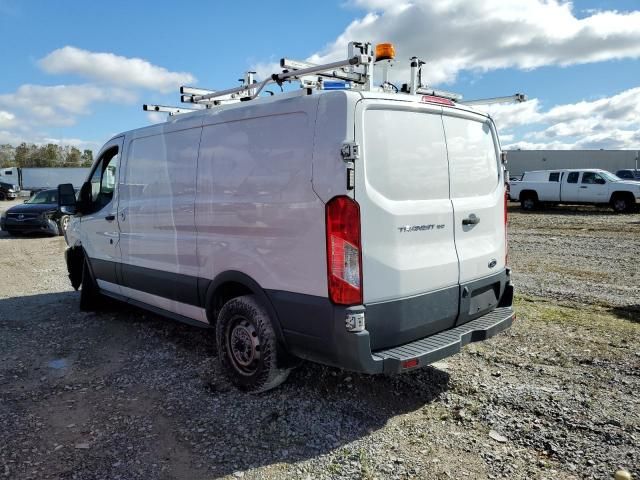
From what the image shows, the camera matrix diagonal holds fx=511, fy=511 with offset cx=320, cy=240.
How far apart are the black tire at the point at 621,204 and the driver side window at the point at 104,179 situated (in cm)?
1926

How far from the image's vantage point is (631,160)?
174ft

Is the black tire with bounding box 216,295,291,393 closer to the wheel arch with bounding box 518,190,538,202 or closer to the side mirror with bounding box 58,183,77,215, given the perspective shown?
the side mirror with bounding box 58,183,77,215

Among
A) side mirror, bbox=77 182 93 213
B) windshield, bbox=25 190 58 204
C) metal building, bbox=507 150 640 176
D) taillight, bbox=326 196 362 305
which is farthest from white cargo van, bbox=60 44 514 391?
metal building, bbox=507 150 640 176

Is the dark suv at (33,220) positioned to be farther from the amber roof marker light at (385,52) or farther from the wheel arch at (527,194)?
the wheel arch at (527,194)

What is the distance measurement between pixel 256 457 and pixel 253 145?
7.03 feet

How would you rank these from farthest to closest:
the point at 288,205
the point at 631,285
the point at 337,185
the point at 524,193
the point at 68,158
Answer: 1. the point at 68,158
2. the point at 524,193
3. the point at 631,285
4. the point at 288,205
5. the point at 337,185

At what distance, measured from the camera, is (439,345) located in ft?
11.5

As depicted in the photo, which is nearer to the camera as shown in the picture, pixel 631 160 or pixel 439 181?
pixel 439 181

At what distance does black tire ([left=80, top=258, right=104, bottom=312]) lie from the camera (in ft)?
21.3

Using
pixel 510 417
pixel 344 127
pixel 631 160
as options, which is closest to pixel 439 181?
pixel 344 127

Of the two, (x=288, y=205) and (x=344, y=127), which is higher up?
(x=344, y=127)

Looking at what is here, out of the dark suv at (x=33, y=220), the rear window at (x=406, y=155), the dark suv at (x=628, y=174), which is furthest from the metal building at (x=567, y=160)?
the rear window at (x=406, y=155)

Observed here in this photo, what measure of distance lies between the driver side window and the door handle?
379 cm

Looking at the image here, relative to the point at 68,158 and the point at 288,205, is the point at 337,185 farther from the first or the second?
the point at 68,158
